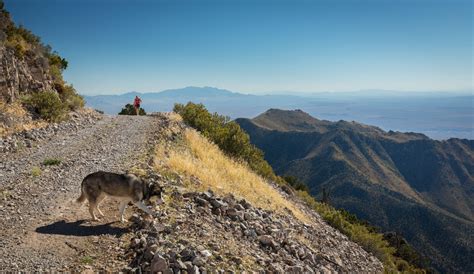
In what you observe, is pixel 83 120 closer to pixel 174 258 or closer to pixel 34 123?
pixel 34 123

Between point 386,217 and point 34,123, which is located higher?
point 34,123

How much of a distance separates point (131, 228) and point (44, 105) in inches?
708

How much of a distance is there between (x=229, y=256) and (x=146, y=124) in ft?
66.7

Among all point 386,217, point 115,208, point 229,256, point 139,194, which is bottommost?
point 386,217

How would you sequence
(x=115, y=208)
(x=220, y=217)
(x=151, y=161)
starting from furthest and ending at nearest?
(x=151, y=161), (x=220, y=217), (x=115, y=208)

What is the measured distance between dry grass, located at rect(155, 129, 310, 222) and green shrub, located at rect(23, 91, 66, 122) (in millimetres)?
8647

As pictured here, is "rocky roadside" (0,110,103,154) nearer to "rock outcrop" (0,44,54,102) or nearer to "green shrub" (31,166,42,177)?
"rock outcrop" (0,44,54,102)

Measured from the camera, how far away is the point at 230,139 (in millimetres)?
30766

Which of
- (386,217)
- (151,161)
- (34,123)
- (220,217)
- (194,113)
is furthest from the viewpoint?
(386,217)

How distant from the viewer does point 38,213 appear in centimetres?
1041

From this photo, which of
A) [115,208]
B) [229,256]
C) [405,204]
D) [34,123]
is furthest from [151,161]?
[405,204]

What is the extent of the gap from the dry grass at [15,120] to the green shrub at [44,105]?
859 millimetres

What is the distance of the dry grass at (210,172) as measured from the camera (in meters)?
16.2

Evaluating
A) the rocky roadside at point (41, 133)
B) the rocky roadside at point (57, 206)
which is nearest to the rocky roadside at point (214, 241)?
the rocky roadside at point (57, 206)
